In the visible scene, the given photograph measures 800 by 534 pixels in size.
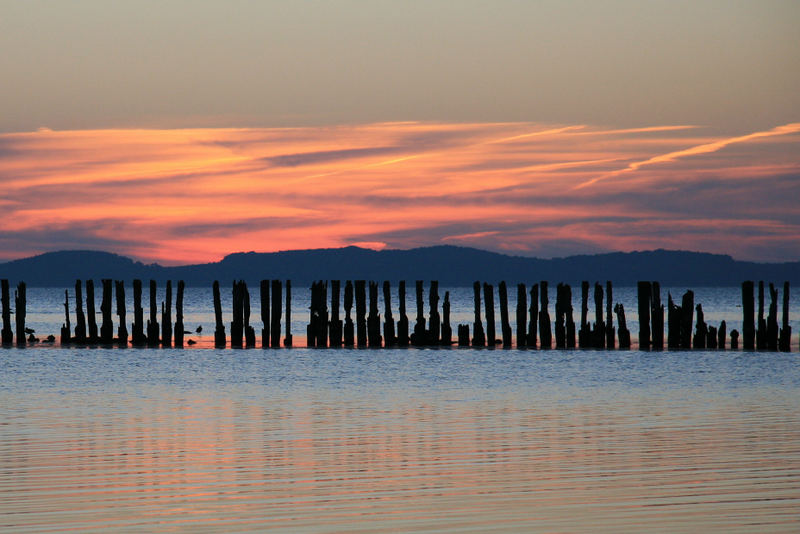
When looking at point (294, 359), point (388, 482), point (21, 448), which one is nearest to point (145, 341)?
point (294, 359)

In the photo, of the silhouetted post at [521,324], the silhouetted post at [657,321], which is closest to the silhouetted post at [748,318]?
the silhouetted post at [657,321]

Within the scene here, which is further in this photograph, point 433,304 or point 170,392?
point 433,304

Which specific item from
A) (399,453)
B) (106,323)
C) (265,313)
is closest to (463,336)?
(265,313)

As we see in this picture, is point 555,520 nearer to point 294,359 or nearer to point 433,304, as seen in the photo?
point 294,359

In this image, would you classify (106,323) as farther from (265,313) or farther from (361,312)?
(361,312)

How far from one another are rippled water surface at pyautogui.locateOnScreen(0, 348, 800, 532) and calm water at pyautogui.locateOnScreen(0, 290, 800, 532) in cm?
3

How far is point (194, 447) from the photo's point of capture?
1310 centimetres

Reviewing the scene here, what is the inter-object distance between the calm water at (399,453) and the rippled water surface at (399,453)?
0.11ft

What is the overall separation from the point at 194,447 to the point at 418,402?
6.31 meters

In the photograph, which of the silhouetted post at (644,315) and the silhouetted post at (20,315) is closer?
the silhouetted post at (644,315)

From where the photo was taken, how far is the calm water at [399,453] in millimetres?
9461

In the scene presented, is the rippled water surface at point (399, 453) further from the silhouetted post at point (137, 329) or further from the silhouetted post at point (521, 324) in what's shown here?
the silhouetted post at point (137, 329)

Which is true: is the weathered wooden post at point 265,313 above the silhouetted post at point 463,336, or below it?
above

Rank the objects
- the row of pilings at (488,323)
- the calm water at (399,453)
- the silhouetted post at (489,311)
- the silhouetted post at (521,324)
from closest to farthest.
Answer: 1. the calm water at (399,453)
2. the row of pilings at (488,323)
3. the silhouetted post at (521,324)
4. the silhouetted post at (489,311)
